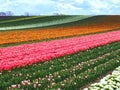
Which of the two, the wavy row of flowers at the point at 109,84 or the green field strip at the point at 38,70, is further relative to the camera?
the green field strip at the point at 38,70

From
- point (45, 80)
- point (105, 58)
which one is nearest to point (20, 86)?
point (45, 80)

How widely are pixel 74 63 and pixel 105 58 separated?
2.81 m

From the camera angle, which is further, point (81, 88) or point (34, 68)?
point (34, 68)

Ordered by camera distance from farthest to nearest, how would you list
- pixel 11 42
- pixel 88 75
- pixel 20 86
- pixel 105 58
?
→ pixel 11 42 < pixel 105 58 < pixel 88 75 < pixel 20 86

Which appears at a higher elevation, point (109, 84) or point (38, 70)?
point (109, 84)

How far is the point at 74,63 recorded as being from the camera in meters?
20.3

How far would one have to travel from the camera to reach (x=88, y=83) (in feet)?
50.9

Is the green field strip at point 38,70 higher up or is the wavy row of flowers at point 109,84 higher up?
the wavy row of flowers at point 109,84

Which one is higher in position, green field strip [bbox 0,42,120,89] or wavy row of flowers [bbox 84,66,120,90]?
wavy row of flowers [bbox 84,66,120,90]

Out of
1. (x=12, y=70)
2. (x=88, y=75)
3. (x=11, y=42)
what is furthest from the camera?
(x=11, y=42)

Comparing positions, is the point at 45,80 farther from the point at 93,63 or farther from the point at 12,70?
the point at 93,63

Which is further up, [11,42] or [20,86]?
[20,86]

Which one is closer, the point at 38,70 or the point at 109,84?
the point at 109,84

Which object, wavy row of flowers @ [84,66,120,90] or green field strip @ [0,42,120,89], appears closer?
wavy row of flowers @ [84,66,120,90]
